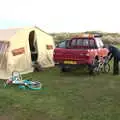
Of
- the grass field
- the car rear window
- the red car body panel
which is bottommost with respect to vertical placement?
the grass field

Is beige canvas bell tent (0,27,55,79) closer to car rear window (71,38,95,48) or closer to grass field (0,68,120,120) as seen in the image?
grass field (0,68,120,120)

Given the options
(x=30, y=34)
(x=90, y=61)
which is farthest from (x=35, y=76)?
(x=30, y=34)

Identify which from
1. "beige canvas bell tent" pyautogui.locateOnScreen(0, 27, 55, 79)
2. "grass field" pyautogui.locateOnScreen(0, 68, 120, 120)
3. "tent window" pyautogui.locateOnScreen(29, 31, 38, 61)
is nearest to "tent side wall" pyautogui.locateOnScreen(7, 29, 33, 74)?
"beige canvas bell tent" pyautogui.locateOnScreen(0, 27, 55, 79)

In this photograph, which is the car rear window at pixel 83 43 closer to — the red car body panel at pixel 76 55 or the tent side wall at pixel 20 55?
the red car body panel at pixel 76 55

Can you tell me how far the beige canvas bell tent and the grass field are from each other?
1974 millimetres

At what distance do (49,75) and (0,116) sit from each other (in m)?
8.16

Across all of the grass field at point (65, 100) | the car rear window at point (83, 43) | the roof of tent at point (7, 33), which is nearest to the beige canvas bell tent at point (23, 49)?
the roof of tent at point (7, 33)

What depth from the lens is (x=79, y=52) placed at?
17.5m

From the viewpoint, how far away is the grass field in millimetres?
9836

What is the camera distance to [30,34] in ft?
68.1

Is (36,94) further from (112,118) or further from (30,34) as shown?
(30,34)

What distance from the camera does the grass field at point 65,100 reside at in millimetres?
9836

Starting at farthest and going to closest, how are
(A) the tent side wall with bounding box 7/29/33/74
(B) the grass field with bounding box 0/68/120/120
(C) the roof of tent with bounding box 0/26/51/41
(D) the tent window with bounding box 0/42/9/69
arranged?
(C) the roof of tent with bounding box 0/26/51/41 → (A) the tent side wall with bounding box 7/29/33/74 → (D) the tent window with bounding box 0/42/9/69 → (B) the grass field with bounding box 0/68/120/120

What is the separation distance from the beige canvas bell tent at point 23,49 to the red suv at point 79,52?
1.57 metres
